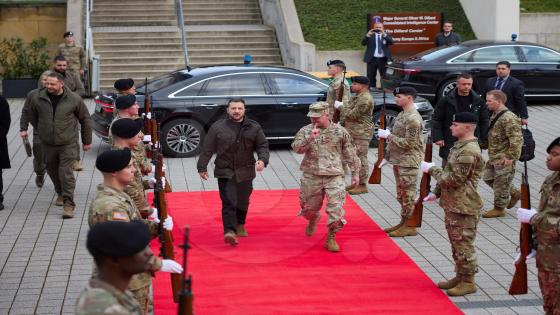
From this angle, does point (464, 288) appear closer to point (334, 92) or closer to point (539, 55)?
point (334, 92)

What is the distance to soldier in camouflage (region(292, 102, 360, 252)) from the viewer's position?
1138 cm

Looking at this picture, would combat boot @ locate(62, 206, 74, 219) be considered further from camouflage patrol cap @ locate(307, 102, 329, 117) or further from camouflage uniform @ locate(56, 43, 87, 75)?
camouflage uniform @ locate(56, 43, 87, 75)

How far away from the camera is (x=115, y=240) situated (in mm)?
4973

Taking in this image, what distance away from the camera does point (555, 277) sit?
7.97 meters

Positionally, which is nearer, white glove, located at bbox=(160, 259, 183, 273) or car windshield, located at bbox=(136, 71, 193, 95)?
white glove, located at bbox=(160, 259, 183, 273)

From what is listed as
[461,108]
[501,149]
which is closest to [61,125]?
[461,108]

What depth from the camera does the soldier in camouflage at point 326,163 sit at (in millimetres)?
11383

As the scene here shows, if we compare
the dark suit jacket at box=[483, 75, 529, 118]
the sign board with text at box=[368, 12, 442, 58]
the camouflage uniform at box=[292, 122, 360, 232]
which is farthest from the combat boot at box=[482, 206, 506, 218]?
the sign board with text at box=[368, 12, 442, 58]

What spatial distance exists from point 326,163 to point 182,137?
20.2 ft

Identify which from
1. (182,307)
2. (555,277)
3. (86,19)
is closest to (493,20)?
(86,19)

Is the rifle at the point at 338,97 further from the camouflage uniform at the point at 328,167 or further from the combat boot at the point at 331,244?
the combat boot at the point at 331,244

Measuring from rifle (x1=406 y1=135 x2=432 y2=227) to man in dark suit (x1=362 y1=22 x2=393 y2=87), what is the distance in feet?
44.3

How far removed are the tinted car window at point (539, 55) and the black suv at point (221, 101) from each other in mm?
5588

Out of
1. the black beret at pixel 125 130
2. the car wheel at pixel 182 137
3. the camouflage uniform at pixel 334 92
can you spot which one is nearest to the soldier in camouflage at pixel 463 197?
the black beret at pixel 125 130
